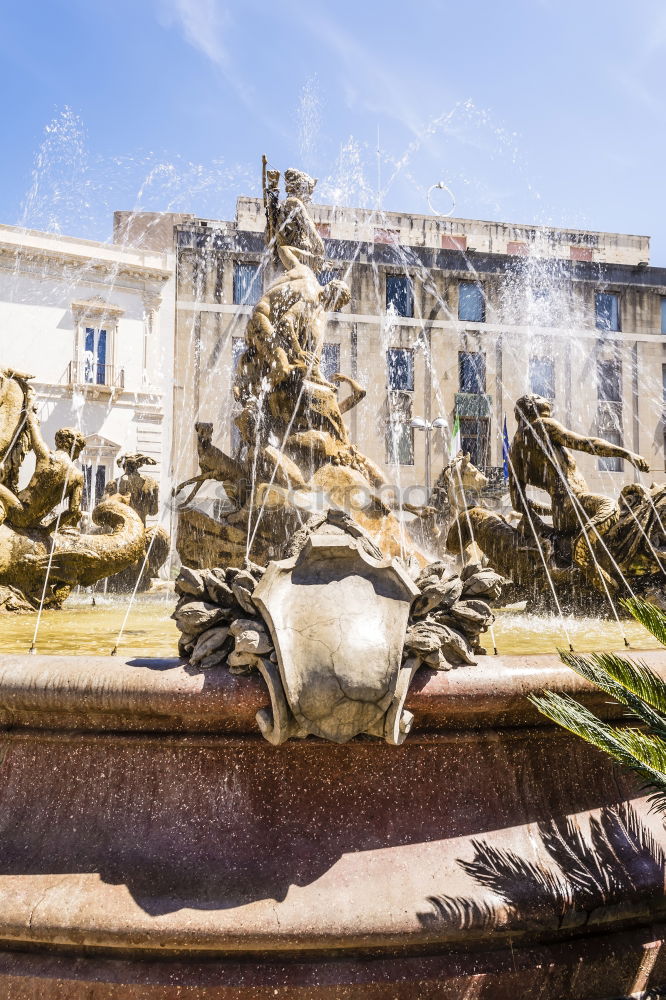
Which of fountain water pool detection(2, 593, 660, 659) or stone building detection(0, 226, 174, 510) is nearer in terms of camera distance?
fountain water pool detection(2, 593, 660, 659)

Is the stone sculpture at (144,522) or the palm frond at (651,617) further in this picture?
the stone sculpture at (144,522)

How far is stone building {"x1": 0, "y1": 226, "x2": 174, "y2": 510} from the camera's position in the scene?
25016 mm

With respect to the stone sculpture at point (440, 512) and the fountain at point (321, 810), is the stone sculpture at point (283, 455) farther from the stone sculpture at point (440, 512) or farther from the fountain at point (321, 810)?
the fountain at point (321, 810)

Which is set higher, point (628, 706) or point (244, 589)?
point (244, 589)

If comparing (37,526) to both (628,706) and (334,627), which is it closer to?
(334,627)

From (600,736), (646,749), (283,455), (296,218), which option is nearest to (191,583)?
(600,736)

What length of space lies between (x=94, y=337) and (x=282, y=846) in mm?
25721

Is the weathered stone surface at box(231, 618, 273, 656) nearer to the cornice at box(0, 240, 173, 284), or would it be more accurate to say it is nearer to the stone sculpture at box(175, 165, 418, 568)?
the stone sculpture at box(175, 165, 418, 568)

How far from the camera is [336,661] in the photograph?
2213 millimetres

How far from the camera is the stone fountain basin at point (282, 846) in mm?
2148

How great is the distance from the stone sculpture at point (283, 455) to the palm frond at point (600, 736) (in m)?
4.82

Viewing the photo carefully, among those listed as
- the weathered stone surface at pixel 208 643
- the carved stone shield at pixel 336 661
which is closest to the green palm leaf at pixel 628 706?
the carved stone shield at pixel 336 661

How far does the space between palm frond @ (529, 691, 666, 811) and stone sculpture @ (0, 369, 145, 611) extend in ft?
15.0

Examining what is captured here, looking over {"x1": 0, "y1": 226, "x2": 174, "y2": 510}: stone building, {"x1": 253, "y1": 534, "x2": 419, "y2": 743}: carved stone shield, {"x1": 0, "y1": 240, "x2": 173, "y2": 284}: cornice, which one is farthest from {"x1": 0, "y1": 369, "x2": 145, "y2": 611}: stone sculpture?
{"x1": 0, "y1": 240, "x2": 173, "y2": 284}: cornice
